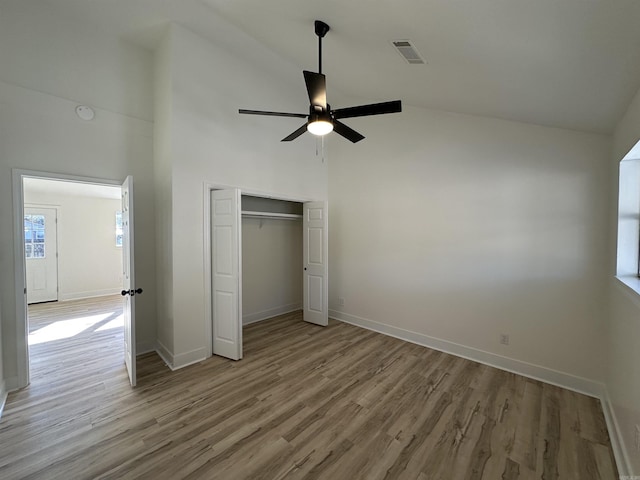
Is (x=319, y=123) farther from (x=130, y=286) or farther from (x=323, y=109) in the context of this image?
(x=130, y=286)

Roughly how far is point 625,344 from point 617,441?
2.40 ft

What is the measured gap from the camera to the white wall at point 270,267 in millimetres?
4605

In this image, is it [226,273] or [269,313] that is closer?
[226,273]

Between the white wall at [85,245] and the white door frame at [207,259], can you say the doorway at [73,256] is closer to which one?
the white wall at [85,245]

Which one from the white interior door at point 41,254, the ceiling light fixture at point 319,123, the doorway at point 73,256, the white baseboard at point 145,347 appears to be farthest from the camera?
→ the white interior door at point 41,254

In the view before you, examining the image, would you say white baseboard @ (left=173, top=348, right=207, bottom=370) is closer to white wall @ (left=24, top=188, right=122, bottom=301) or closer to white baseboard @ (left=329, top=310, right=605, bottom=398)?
white baseboard @ (left=329, top=310, right=605, bottom=398)

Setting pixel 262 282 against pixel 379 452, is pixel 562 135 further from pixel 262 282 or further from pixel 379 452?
pixel 262 282

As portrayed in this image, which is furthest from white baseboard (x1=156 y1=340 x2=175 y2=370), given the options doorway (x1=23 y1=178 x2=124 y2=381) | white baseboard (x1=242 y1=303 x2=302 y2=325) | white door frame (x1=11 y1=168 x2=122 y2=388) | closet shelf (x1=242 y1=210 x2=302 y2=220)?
closet shelf (x1=242 y1=210 x2=302 y2=220)

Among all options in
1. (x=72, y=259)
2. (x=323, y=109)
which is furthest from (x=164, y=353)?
(x=72, y=259)

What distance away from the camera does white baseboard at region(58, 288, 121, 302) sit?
6042mm

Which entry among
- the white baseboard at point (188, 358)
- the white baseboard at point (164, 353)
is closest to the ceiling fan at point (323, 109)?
the white baseboard at point (188, 358)

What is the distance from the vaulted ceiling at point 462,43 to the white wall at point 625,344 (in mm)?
224

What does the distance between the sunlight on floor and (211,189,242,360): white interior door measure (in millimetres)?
2591

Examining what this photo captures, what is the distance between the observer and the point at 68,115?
290 centimetres
